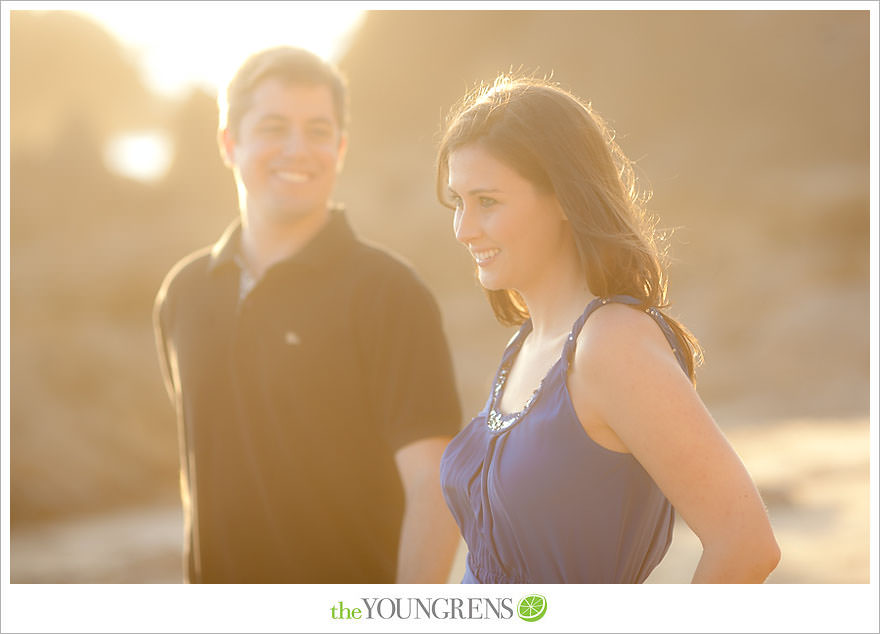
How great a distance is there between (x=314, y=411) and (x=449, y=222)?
1252 cm

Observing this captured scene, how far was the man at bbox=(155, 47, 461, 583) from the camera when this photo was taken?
236 cm

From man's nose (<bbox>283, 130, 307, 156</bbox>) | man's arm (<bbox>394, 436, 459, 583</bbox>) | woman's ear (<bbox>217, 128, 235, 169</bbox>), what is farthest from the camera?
woman's ear (<bbox>217, 128, 235, 169</bbox>)

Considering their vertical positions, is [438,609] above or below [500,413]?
below

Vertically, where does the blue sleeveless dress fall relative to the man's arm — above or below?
below

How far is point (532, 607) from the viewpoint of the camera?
6.84ft

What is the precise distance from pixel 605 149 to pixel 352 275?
0.96m

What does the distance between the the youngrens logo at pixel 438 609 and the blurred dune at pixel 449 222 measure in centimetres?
445

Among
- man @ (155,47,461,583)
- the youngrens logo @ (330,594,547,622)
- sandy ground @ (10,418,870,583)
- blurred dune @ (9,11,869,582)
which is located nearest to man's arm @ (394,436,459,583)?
man @ (155,47,461,583)

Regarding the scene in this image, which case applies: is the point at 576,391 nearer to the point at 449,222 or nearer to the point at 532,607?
the point at 532,607

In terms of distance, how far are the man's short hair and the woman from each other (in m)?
0.89

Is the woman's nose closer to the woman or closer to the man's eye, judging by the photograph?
the woman

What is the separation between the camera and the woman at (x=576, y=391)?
4.85 feet

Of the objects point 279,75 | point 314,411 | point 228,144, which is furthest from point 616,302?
point 228,144

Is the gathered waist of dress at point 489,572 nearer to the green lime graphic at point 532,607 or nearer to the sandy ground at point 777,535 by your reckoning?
the green lime graphic at point 532,607
